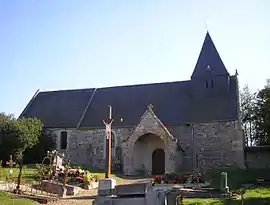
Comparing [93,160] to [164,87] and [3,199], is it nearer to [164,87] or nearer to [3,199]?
A: [164,87]

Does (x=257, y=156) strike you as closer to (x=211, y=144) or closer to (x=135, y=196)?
(x=211, y=144)

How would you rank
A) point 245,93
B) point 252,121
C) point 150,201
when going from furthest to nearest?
point 245,93 → point 252,121 → point 150,201

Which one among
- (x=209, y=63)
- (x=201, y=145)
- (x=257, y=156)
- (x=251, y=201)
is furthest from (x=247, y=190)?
(x=209, y=63)

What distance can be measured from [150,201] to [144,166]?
22.3 m

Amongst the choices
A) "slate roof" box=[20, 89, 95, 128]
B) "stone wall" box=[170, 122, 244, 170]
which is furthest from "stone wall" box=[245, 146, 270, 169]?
"slate roof" box=[20, 89, 95, 128]

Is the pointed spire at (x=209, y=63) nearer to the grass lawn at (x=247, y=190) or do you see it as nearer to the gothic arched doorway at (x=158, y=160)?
the gothic arched doorway at (x=158, y=160)

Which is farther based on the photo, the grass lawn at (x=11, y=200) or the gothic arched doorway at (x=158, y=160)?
the gothic arched doorway at (x=158, y=160)

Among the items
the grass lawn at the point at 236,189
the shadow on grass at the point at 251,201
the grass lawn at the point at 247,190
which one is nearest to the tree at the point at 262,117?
the grass lawn at the point at 247,190

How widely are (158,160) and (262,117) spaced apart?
48.7 ft

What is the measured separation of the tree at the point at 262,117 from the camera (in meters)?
35.3

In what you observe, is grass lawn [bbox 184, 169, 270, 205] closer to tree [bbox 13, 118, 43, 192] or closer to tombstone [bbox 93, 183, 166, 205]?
tombstone [bbox 93, 183, 166, 205]

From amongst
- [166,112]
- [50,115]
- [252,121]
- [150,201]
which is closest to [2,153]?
[50,115]

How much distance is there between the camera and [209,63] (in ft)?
109

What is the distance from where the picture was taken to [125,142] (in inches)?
1200
